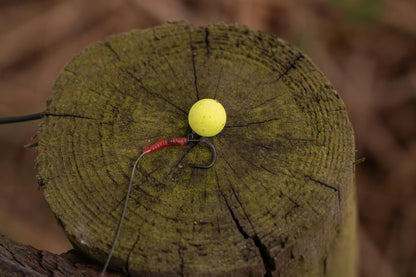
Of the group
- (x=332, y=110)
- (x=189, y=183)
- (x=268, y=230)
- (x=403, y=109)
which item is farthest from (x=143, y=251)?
(x=403, y=109)

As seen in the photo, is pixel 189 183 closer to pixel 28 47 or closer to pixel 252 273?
pixel 252 273

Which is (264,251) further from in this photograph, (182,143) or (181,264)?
(182,143)

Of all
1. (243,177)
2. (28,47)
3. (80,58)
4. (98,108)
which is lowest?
(243,177)

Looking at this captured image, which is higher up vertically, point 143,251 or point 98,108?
point 98,108

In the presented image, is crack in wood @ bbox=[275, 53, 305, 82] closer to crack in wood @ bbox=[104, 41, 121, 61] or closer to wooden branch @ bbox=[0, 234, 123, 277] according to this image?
crack in wood @ bbox=[104, 41, 121, 61]

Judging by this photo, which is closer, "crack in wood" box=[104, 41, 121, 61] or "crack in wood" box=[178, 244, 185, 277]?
"crack in wood" box=[178, 244, 185, 277]

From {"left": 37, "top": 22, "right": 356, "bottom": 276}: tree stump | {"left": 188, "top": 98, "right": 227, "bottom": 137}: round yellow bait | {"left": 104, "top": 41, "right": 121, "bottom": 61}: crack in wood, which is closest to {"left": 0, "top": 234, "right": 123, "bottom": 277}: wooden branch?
{"left": 37, "top": 22, "right": 356, "bottom": 276}: tree stump
